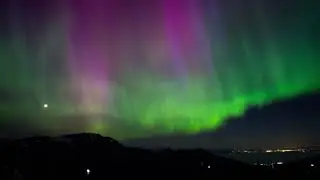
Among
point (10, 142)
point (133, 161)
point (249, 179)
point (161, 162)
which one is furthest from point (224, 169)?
point (10, 142)

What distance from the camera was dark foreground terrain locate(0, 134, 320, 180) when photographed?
94438 mm

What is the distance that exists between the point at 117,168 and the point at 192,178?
18.4 m

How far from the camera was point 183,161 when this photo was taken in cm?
11481

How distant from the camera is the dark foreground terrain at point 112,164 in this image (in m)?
94.4

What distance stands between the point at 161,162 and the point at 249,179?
73.1 feet

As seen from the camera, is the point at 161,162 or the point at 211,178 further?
the point at 161,162

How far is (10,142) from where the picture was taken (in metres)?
120

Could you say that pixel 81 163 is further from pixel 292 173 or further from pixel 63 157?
pixel 292 173

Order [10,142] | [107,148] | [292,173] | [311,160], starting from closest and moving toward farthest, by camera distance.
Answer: [292,173] → [10,142] → [107,148] → [311,160]

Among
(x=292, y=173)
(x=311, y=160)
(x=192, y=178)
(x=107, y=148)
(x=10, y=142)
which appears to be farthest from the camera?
(x=311, y=160)

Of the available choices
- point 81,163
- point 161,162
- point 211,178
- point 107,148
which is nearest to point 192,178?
point 211,178

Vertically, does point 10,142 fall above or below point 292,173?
above

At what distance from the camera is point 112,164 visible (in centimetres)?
10906

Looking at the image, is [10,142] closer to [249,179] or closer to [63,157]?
Answer: [63,157]
